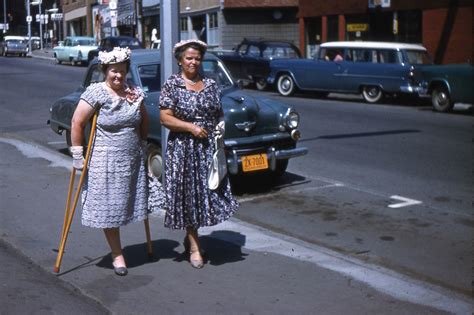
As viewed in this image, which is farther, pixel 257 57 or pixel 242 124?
pixel 257 57

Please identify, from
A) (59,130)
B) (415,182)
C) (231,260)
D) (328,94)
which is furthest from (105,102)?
(328,94)

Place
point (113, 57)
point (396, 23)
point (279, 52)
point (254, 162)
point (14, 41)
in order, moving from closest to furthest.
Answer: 1. point (113, 57)
2. point (254, 162)
3. point (279, 52)
4. point (396, 23)
5. point (14, 41)

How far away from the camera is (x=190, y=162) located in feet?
20.0

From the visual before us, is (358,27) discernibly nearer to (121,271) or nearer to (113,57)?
(113,57)

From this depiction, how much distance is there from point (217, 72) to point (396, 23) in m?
19.2

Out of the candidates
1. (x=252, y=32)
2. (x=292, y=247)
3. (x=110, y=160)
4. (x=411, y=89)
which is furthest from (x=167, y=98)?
(x=252, y=32)

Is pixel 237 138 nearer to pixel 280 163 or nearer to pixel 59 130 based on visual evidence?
pixel 280 163

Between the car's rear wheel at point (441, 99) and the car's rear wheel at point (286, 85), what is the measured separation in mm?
5174

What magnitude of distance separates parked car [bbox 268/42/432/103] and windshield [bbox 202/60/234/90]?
10680 millimetres

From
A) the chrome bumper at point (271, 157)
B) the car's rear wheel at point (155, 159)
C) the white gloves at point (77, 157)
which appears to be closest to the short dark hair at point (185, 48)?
the white gloves at point (77, 157)

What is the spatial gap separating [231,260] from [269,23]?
118 ft

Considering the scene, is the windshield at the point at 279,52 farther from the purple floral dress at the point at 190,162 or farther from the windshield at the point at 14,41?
the windshield at the point at 14,41

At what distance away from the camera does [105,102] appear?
5793 millimetres

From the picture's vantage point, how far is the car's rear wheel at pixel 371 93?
20797 millimetres
